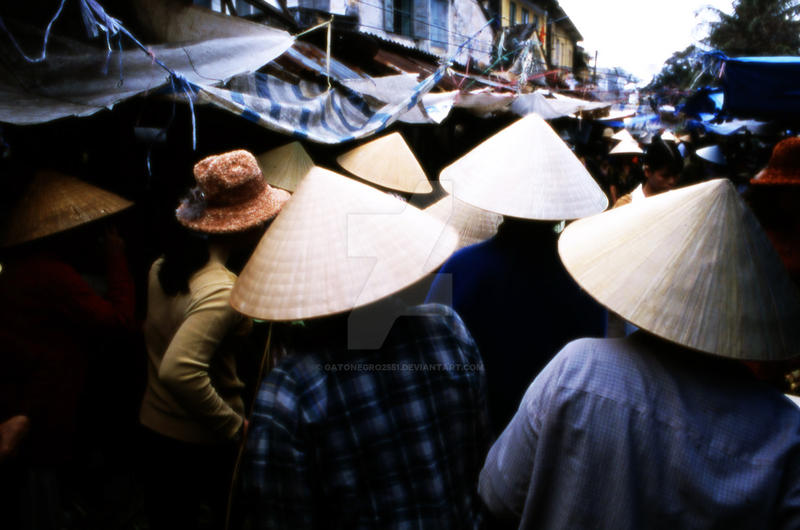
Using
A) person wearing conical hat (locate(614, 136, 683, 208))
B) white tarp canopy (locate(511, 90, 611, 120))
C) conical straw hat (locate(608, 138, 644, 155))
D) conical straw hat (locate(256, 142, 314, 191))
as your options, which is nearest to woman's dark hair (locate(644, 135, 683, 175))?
person wearing conical hat (locate(614, 136, 683, 208))

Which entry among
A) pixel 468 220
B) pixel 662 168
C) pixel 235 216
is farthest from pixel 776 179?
pixel 235 216

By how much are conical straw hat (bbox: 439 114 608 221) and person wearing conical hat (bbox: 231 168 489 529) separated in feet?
1.85

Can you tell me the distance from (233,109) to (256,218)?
3.48ft

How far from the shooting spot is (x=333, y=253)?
111 centimetres

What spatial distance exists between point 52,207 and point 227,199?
0.83m

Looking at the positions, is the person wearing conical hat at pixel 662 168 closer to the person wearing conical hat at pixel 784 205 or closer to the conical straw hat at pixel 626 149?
the person wearing conical hat at pixel 784 205

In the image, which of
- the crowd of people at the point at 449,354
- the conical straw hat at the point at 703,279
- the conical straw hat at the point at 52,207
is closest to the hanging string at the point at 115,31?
the conical straw hat at the point at 52,207

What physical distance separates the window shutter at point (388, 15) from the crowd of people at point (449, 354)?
11.4m

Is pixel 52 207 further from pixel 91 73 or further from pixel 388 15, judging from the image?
pixel 388 15

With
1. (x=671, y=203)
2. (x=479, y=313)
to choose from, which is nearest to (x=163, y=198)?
(x=479, y=313)

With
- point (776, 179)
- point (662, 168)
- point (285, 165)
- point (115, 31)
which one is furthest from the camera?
point (662, 168)

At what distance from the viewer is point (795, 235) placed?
2443 mm

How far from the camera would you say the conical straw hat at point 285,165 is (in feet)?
10.4

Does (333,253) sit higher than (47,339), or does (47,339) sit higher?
(333,253)
